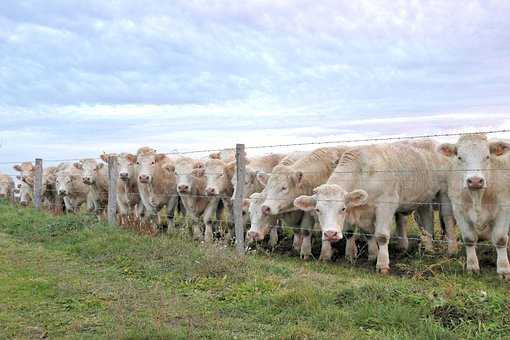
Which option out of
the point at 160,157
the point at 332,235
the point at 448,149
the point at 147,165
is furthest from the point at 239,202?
the point at 160,157

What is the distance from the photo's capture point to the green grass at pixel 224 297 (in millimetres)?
6043

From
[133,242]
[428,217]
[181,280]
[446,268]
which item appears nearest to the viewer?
[181,280]

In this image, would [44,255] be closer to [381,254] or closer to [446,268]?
[381,254]

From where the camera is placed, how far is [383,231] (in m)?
9.97

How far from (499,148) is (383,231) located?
238 cm

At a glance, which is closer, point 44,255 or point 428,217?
point 44,255

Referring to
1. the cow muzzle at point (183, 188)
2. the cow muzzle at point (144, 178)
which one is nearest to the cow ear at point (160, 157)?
the cow muzzle at point (144, 178)

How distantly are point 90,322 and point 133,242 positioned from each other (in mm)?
4448

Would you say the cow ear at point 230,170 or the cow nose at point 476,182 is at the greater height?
the cow ear at point 230,170

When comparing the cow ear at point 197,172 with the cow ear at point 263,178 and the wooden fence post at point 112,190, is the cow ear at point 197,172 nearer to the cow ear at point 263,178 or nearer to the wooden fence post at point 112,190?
the wooden fence post at point 112,190

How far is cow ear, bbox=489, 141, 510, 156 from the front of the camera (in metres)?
8.93

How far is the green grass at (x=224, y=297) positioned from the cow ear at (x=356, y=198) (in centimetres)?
116

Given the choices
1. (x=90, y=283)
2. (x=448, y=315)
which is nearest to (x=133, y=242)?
(x=90, y=283)

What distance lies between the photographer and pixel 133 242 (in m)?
11.0
